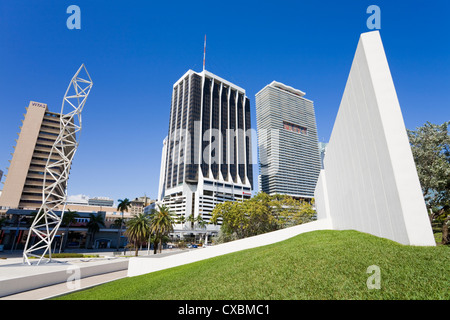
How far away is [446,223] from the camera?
1001 centimetres

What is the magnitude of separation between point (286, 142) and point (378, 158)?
Answer: 165 metres

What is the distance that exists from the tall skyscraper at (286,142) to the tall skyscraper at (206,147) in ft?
116

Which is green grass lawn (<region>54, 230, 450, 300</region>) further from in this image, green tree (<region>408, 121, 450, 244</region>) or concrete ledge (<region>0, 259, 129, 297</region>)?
concrete ledge (<region>0, 259, 129, 297</region>)

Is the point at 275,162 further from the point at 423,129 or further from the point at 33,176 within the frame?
the point at 423,129

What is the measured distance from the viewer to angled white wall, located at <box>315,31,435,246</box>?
805 centimetres

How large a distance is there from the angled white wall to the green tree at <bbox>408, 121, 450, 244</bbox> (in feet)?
14.0

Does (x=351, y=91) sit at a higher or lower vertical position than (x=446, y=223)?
higher

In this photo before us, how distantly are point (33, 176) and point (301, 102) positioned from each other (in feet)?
589

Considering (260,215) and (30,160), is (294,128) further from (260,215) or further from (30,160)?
(30,160)
